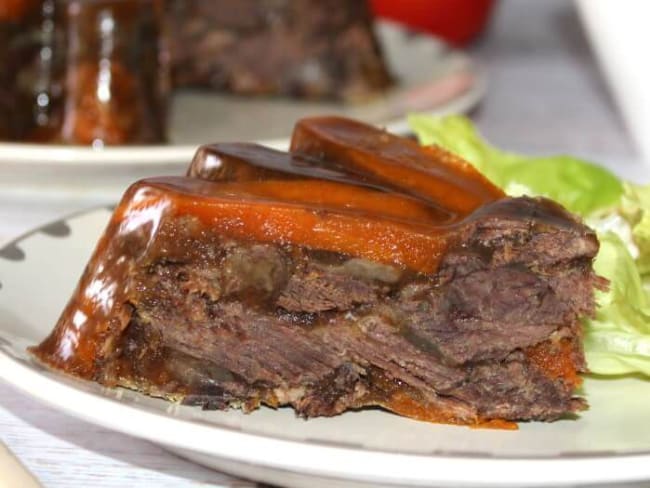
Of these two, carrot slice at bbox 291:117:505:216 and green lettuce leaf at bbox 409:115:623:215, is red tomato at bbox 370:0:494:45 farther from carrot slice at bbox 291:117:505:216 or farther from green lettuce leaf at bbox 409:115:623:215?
carrot slice at bbox 291:117:505:216

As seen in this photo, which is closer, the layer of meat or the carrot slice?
the layer of meat

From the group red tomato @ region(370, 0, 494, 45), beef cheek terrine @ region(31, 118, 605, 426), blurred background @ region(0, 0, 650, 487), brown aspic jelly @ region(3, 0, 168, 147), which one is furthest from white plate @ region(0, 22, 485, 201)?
beef cheek terrine @ region(31, 118, 605, 426)

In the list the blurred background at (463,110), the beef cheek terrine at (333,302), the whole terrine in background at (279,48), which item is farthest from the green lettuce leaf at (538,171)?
the whole terrine in background at (279,48)

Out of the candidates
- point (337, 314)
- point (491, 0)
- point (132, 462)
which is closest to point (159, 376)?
point (132, 462)

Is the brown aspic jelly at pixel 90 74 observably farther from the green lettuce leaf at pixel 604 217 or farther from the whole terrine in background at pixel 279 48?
the green lettuce leaf at pixel 604 217

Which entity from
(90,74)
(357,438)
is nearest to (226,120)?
(90,74)

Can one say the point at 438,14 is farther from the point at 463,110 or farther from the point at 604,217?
the point at 604,217
